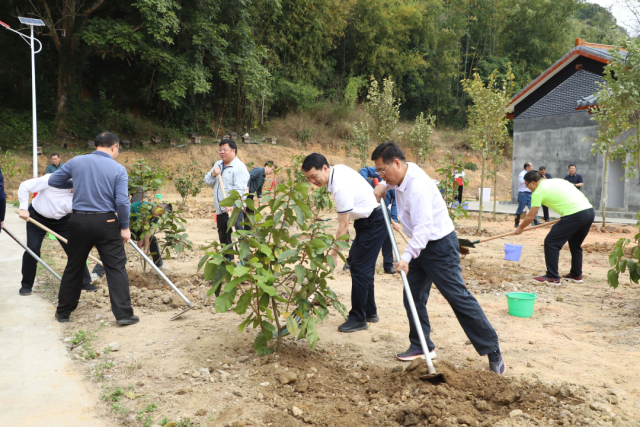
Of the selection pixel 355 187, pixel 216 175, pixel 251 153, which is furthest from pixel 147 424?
pixel 251 153

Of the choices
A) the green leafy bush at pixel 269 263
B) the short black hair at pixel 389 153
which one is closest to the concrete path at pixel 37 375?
the green leafy bush at pixel 269 263

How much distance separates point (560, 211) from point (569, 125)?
1237 centimetres

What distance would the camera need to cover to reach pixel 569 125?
17.0m

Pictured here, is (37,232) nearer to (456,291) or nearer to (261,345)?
(261,345)

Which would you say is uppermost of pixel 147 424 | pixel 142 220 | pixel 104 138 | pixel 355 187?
pixel 104 138

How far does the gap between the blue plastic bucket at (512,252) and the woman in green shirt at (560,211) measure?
117 cm

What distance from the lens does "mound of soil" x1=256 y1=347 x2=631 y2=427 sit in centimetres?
279

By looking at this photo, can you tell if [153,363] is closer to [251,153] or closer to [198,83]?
[198,83]

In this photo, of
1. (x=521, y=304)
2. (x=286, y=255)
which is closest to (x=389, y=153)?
(x=286, y=255)

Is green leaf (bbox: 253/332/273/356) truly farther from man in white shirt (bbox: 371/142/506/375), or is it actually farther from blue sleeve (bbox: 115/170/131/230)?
blue sleeve (bbox: 115/170/131/230)

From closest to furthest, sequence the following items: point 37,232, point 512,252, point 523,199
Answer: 1. point 37,232
2. point 512,252
3. point 523,199

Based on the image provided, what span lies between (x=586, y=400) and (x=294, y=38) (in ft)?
94.9

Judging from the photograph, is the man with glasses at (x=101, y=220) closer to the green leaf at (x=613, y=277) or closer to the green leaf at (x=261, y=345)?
the green leaf at (x=261, y=345)

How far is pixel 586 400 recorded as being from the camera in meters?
2.95
